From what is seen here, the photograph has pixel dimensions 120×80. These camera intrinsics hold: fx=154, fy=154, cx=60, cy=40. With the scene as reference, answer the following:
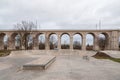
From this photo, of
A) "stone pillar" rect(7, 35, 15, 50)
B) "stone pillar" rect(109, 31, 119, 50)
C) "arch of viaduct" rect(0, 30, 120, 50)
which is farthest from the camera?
"stone pillar" rect(7, 35, 15, 50)

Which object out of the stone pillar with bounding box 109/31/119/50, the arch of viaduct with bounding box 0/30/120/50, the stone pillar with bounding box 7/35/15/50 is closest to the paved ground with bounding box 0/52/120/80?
the arch of viaduct with bounding box 0/30/120/50

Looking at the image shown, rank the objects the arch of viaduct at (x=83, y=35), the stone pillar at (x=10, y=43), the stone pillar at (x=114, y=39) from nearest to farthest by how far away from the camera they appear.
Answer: the stone pillar at (x=114, y=39), the arch of viaduct at (x=83, y=35), the stone pillar at (x=10, y=43)

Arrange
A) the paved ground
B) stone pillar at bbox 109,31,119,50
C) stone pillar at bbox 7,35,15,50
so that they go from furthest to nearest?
stone pillar at bbox 7,35,15,50, stone pillar at bbox 109,31,119,50, the paved ground

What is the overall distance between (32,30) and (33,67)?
42.5 metres

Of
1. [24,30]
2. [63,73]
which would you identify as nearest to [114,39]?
[24,30]

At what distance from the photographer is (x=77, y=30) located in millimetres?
51250

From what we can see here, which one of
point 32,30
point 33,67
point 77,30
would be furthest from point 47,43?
point 33,67

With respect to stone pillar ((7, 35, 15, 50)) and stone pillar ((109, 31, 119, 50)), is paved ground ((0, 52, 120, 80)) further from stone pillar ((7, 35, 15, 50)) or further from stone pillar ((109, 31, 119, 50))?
stone pillar ((7, 35, 15, 50))

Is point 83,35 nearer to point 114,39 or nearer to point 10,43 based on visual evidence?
point 114,39

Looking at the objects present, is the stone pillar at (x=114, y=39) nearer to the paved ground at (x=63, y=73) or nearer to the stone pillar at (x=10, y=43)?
the stone pillar at (x=10, y=43)

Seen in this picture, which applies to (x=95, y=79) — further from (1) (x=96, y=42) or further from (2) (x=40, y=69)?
(1) (x=96, y=42)

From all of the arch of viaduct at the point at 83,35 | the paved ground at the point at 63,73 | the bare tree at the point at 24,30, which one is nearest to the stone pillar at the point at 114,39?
the arch of viaduct at the point at 83,35

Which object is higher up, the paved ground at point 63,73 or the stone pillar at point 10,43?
the stone pillar at point 10,43

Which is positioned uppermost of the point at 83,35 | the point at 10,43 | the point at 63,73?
the point at 83,35
